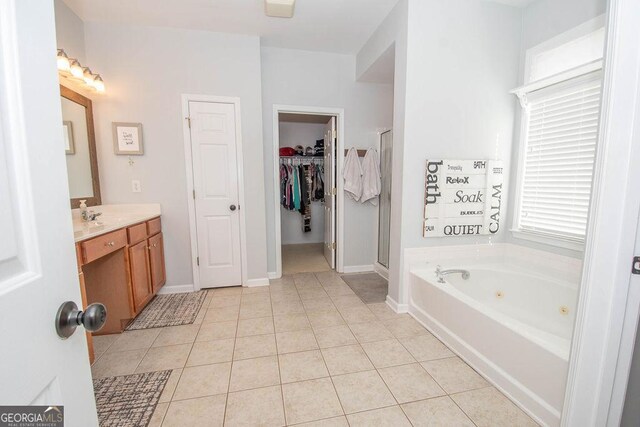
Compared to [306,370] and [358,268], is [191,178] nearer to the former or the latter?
[306,370]

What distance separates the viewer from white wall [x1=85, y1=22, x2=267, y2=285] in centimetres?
262

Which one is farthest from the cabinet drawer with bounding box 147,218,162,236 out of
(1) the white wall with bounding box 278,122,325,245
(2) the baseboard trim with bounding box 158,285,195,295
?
(1) the white wall with bounding box 278,122,325,245

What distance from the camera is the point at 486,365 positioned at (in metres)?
1.65

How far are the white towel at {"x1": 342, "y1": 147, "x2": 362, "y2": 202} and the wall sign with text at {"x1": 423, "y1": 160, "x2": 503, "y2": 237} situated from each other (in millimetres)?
1165

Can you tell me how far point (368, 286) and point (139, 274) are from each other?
2288mm

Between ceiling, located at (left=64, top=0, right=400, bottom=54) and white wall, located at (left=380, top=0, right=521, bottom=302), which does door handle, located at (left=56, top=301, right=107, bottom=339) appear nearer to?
white wall, located at (left=380, top=0, right=521, bottom=302)

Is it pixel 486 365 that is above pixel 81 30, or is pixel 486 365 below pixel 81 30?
below

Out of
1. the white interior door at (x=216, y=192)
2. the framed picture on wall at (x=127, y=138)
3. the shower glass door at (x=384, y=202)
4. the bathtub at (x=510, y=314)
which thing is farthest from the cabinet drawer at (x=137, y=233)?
the shower glass door at (x=384, y=202)

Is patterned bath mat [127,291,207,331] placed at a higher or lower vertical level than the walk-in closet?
lower

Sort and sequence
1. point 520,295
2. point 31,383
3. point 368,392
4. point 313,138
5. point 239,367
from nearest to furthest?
point 31,383 → point 368,392 → point 239,367 → point 520,295 → point 313,138

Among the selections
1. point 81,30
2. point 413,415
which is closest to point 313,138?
point 81,30

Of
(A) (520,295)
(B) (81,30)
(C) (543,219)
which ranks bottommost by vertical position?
(A) (520,295)

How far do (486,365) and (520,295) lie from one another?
0.91 meters

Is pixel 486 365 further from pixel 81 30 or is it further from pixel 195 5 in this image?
pixel 81 30
